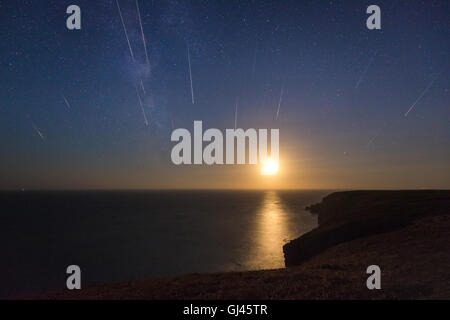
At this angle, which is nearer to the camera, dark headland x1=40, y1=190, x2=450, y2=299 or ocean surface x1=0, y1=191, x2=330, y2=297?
dark headland x1=40, y1=190, x2=450, y2=299

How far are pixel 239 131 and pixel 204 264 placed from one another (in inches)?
1470

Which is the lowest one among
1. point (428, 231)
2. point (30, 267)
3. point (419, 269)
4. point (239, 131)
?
point (30, 267)

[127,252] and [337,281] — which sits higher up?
[337,281]

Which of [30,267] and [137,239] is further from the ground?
[137,239]

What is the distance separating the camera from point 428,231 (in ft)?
70.2

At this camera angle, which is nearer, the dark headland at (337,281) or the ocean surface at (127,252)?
the dark headland at (337,281)

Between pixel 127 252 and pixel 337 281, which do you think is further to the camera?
pixel 127 252

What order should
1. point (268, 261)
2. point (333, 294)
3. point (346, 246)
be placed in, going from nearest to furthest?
point (333, 294), point (346, 246), point (268, 261)
